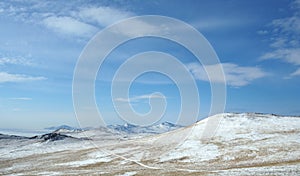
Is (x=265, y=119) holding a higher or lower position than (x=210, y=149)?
higher

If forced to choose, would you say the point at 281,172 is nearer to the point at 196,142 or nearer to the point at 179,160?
the point at 179,160

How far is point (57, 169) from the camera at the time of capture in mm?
62781

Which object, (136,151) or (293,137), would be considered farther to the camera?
(136,151)

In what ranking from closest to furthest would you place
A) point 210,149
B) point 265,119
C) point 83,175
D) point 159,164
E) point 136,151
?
point 83,175 < point 159,164 < point 210,149 < point 136,151 < point 265,119

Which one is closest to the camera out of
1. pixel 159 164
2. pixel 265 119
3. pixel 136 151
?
pixel 159 164

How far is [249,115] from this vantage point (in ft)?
324

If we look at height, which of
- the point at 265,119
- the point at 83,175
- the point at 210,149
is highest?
the point at 265,119

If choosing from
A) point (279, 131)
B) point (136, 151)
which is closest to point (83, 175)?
point (136, 151)

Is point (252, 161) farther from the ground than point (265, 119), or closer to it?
closer to it

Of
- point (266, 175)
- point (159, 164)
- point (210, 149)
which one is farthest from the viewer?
point (210, 149)

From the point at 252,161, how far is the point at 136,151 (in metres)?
32.1

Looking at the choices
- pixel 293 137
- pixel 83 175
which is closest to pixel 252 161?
pixel 293 137

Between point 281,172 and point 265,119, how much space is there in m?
56.1

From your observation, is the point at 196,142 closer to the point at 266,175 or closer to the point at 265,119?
the point at 265,119
